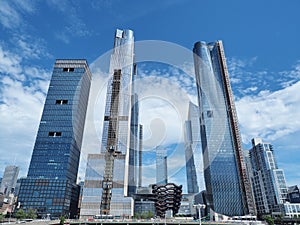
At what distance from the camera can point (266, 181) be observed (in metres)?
70.4

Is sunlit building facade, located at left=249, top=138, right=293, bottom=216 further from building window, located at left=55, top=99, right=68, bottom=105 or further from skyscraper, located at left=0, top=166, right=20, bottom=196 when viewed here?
skyscraper, located at left=0, top=166, right=20, bottom=196

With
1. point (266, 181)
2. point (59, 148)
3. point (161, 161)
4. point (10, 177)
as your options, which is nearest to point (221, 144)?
point (266, 181)

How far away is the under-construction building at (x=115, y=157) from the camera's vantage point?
6638cm

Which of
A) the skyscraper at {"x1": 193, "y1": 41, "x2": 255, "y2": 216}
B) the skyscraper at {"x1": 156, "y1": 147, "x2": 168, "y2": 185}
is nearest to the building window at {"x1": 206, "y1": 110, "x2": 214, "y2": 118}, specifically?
A: the skyscraper at {"x1": 193, "y1": 41, "x2": 255, "y2": 216}

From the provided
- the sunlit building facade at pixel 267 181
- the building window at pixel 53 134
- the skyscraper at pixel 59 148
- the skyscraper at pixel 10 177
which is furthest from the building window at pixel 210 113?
the skyscraper at pixel 10 177

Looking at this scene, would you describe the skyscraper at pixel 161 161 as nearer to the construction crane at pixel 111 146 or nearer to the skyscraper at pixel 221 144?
the construction crane at pixel 111 146

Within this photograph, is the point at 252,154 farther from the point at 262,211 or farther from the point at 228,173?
the point at 262,211

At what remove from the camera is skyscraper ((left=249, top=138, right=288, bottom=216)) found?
65.1m

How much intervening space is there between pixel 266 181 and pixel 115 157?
52213mm

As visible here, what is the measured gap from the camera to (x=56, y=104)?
79.2 meters

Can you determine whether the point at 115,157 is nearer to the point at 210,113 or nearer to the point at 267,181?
the point at 210,113

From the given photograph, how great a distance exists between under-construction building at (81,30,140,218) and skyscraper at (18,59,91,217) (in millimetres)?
7557

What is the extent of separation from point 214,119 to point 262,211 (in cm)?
3510

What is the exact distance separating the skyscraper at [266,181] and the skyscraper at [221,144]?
485cm
